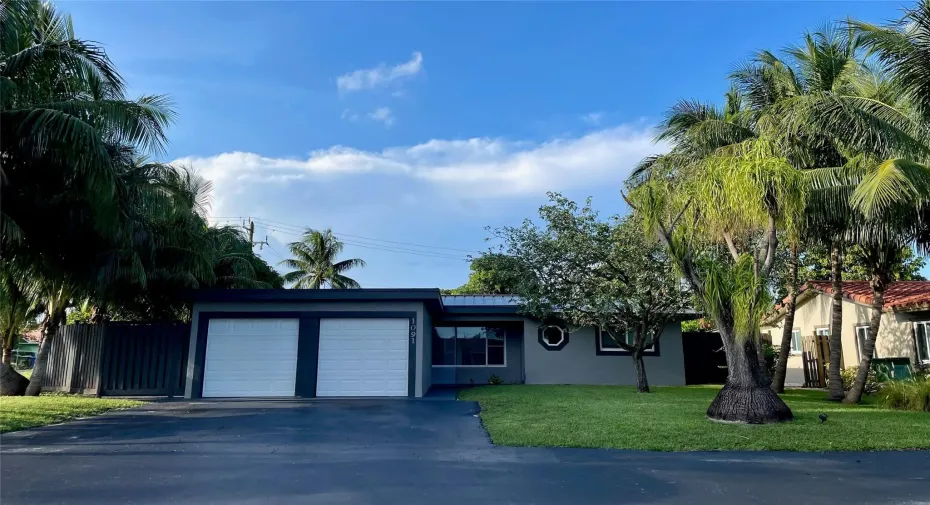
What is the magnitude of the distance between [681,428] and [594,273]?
649 cm

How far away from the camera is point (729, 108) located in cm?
1672

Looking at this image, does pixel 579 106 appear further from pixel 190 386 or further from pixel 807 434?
pixel 190 386

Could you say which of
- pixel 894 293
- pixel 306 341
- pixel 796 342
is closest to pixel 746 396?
pixel 306 341

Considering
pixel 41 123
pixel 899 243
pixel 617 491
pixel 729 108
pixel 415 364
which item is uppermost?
pixel 729 108

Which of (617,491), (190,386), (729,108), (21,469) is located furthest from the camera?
(729,108)

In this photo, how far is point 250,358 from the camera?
1409 centimetres

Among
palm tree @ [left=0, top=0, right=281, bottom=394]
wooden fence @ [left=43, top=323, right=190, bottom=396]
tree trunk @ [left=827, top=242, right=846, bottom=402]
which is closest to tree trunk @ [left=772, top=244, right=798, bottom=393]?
tree trunk @ [left=827, top=242, right=846, bottom=402]

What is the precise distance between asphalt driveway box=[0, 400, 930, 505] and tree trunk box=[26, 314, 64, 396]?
759 centimetres

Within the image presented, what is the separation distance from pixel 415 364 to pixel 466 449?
7.01 meters

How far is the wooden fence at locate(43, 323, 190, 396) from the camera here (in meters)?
14.1

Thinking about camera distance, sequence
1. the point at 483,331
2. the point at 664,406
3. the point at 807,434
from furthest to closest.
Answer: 1. the point at 483,331
2. the point at 664,406
3. the point at 807,434

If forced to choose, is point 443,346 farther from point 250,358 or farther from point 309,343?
point 250,358

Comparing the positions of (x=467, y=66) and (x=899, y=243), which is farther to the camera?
(x=467, y=66)

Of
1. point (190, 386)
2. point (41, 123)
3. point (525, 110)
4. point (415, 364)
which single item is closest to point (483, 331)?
point (415, 364)
